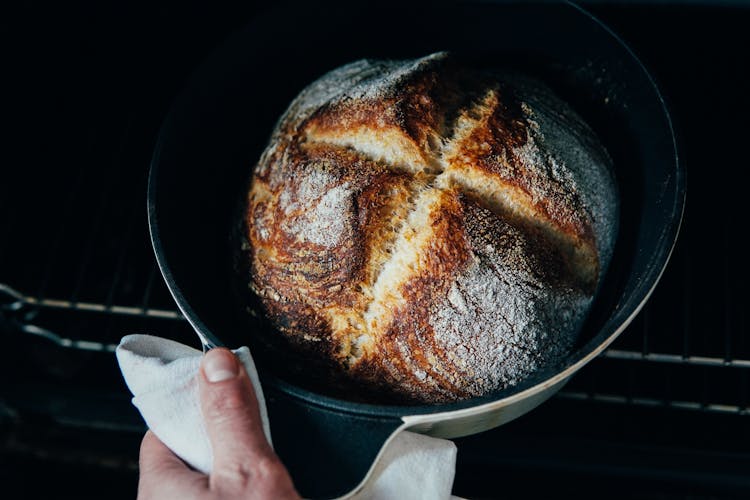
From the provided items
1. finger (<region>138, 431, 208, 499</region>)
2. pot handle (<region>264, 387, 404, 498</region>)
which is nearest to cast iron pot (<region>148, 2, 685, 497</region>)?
pot handle (<region>264, 387, 404, 498</region>)

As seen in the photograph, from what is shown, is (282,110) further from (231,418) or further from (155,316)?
(231,418)

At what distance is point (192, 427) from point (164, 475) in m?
0.06

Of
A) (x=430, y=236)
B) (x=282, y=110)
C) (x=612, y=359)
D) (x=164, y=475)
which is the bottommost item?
(x=164, y=475)

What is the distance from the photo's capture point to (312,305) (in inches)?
35.7

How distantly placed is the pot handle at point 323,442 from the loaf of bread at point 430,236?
114 millimetres

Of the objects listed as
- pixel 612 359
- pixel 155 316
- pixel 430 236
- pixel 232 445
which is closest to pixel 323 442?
pixel 232 445

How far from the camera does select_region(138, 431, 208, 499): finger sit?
0.78m

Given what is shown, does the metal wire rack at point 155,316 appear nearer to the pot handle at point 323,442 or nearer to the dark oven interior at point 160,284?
the dark oven interior at point 160,284

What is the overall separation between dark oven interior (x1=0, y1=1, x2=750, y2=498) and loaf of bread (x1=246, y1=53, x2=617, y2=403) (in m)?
0.28

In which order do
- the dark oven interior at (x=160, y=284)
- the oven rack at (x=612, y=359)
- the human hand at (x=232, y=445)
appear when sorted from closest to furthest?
1. the human hand at (x=232, y=445)
2. the oven rack at (x=612, y=359)
3. the dark oven interior at (x=160, y=284)

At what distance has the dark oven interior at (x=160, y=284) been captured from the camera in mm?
1160

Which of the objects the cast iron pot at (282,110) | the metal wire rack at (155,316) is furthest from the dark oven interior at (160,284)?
the cast iron pot at (282,110)

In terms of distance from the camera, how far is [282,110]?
118 centimetres

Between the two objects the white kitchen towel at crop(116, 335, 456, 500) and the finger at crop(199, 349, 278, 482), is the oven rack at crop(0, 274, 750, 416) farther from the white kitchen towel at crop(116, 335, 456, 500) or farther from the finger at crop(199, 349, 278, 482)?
the finger at crop(199, 349, 278, 482)
